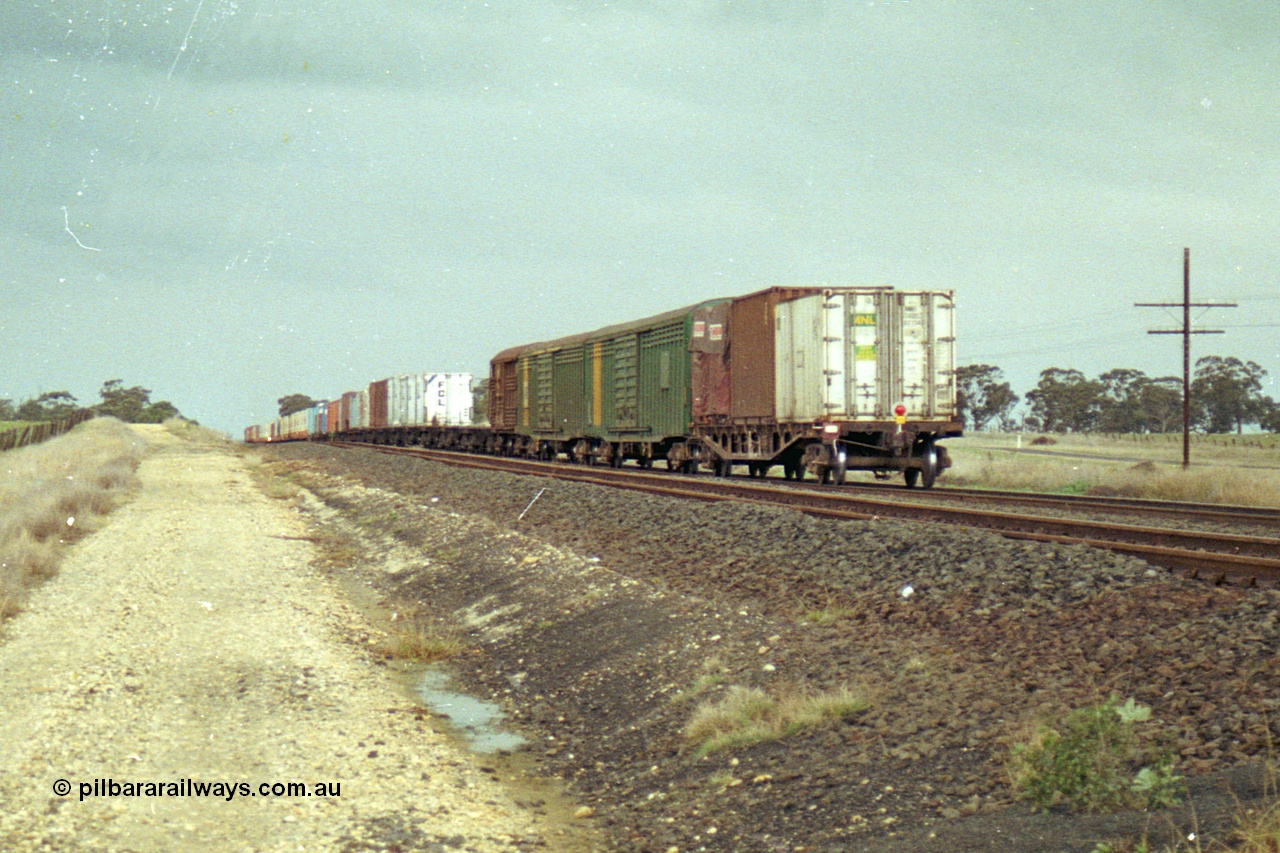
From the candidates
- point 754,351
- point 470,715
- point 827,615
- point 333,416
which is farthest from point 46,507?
point 333,416

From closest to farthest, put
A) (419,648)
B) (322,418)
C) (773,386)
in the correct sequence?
(419,648) < (773,386) < (322,418)

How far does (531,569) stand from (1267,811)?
9.76 meters

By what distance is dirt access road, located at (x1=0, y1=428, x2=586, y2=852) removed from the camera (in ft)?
18.5

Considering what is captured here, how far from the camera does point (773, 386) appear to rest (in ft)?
67.5

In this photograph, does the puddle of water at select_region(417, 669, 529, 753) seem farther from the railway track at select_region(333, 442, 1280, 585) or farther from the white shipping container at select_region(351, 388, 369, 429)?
the white shipping container at select_region(351, 388, 369, 429)

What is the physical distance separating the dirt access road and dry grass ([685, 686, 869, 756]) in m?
1.19

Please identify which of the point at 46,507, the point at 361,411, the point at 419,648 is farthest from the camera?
the point at 361,411

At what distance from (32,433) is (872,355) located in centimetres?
6029

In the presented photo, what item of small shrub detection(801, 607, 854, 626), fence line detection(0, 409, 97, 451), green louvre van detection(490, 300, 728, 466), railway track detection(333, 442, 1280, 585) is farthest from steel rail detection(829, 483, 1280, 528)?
fence line detection(0, 409, 97, 451)

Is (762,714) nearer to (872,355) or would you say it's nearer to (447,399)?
(872,355)

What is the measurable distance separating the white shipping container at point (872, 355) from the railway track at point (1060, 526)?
1.76 m

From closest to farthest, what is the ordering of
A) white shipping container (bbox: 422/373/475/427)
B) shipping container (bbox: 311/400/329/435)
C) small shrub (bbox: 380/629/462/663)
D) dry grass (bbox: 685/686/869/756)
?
dry grass (bbox: 685/686/869/756) < small shrub (bbox: 380/629/462/663) < white shipping container (bbox: 422/373/475/427) < shipping container (bbox: 311/400/329/435)

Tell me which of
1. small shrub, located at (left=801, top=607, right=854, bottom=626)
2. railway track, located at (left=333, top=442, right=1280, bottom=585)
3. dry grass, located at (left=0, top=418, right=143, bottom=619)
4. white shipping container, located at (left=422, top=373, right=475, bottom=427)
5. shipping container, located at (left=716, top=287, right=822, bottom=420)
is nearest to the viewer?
railway track, located at (left=333, top=442, right=1280, bottom=585)

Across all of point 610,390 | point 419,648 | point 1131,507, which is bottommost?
point 419,648
